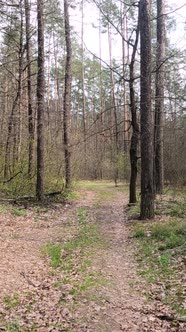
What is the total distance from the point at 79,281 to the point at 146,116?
250 inches

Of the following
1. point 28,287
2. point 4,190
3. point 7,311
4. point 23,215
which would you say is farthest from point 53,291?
point 4,190

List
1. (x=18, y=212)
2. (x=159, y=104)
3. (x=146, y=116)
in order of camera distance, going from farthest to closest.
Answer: (x=159, y=104) < (x=18, y=212) < (x=146, y=116)

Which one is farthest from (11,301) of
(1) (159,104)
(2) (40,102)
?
(1) (159,104)

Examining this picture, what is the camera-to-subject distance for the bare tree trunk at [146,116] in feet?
35.8

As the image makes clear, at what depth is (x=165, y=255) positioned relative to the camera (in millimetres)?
7223

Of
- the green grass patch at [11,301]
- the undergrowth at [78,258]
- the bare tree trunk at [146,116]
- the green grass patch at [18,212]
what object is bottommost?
the green grass patch at [11,301]

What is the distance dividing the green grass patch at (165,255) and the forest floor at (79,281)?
52mm

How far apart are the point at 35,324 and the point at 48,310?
1.46ft

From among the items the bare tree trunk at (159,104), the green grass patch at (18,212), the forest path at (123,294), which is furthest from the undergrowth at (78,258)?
the bare tree trunk at (159,104)

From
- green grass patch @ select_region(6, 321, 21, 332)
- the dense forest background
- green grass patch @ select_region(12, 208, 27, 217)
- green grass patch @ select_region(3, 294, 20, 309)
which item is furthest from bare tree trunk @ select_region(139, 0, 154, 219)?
green grass patch @ select_region(6, 321, 21, 332)

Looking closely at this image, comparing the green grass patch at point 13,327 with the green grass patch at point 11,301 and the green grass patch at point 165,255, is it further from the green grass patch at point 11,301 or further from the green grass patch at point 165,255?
the green grass patch at point 165,255

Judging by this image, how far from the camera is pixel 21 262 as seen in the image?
7.30 m

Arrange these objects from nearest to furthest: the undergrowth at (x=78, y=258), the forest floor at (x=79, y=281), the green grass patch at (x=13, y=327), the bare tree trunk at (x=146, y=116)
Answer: the green grass patch at (x=13, y=327) < the forest floor at (x=79, y=281) < the undergrowth at (x=78, y=258) < the bare tree trunk at (x=146, y=116)

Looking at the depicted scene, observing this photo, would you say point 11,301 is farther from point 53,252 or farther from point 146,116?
point 146,116
